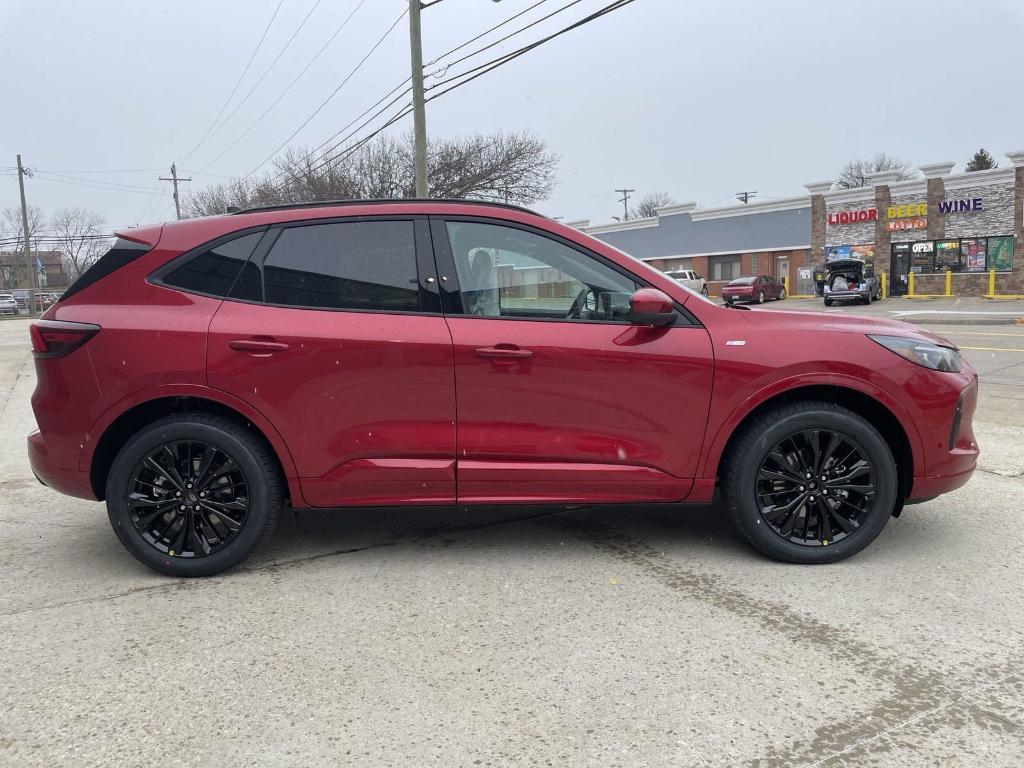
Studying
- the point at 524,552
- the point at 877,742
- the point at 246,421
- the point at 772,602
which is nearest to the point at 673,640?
the point at 772,602

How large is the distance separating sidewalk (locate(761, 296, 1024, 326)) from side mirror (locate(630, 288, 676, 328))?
1207cm

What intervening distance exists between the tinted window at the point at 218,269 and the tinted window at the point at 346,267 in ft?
0.35

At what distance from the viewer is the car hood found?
11.8 feet

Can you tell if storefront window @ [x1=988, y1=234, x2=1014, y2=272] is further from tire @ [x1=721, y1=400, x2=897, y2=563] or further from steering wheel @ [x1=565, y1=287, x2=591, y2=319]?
steering wheel @ [x1=565, y1=287, x2=591, y2=319]

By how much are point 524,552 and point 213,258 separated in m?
2.13

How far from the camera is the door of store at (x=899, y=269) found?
3788 centimetres

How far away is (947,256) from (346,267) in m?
39.7

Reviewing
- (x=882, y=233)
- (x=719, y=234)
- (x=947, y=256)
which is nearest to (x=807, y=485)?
(x=947, y=256)

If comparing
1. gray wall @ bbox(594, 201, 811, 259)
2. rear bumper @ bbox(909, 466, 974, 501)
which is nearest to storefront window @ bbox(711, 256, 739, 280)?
gray wall @ bbox(594, 201, 811, 259)

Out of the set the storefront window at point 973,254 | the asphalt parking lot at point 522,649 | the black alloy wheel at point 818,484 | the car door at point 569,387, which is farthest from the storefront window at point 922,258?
the car door at point 569,387

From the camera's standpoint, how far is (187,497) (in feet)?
11.7

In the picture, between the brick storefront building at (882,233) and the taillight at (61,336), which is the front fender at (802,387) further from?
the brick storefront building at (882,233)

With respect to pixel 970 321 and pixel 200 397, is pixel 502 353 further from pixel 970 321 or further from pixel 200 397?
pixel 970 321

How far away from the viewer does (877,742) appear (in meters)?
2.29
